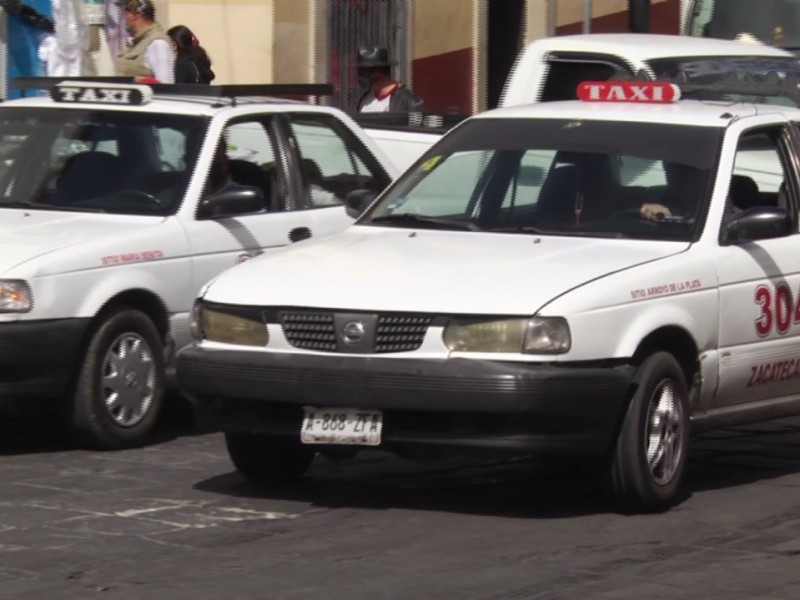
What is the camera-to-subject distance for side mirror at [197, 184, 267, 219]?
10.6 m

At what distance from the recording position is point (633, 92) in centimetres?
991

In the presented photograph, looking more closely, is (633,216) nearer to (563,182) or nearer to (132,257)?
(563,182)

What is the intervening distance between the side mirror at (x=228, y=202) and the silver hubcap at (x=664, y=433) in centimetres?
301

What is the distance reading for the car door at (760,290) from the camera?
8859mm

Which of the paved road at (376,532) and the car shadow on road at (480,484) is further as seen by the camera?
the car shadow on road at (480,484)

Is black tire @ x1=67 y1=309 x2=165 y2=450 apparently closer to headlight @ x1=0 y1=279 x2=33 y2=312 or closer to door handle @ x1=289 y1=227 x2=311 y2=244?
headlight @ x1=0 y1=279 x2=33 y2=312

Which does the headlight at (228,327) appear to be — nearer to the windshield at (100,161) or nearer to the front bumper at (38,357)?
the front bumper at (38,357)

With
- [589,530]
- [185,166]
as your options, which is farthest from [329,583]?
[185,166]

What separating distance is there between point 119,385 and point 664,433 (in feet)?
9.48

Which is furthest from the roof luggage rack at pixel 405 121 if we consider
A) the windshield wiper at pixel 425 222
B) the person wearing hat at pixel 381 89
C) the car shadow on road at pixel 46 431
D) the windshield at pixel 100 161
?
the windshield wiper at pixel 425 222

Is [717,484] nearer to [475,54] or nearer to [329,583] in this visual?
[329,583]

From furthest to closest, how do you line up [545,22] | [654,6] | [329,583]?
[545,22] → [654,6] → [329,583]

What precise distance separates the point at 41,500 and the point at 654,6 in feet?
58.1

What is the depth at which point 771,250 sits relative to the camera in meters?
9.16
